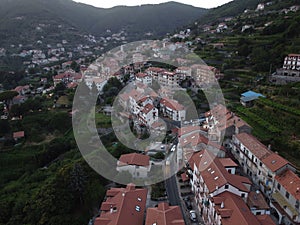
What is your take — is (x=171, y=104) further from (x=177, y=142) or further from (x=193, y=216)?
(x=193, y=216)

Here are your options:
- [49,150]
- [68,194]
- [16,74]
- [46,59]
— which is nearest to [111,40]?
[46,59]

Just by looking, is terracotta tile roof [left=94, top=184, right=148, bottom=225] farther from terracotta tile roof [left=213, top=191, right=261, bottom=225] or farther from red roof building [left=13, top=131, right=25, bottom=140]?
red roof building [left=13, top=131, right=25, bottom=140]

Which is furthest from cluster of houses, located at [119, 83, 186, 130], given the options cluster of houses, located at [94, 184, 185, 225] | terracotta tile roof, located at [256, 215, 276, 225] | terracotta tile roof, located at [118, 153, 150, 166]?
terracotta tile roof, located at [256, 215, 276, 225]

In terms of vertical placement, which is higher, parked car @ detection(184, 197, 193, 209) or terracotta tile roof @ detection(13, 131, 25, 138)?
parked car @ detection(184, 197, 193, 209)

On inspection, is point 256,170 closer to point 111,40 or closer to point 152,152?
point 152,152

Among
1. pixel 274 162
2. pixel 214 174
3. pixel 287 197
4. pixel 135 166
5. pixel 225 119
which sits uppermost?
pixel 225 119

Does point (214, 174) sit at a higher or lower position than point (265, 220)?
higher

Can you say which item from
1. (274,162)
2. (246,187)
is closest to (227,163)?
(246,187)

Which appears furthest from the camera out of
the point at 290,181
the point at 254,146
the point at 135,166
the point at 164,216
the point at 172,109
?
the point at 172,109
